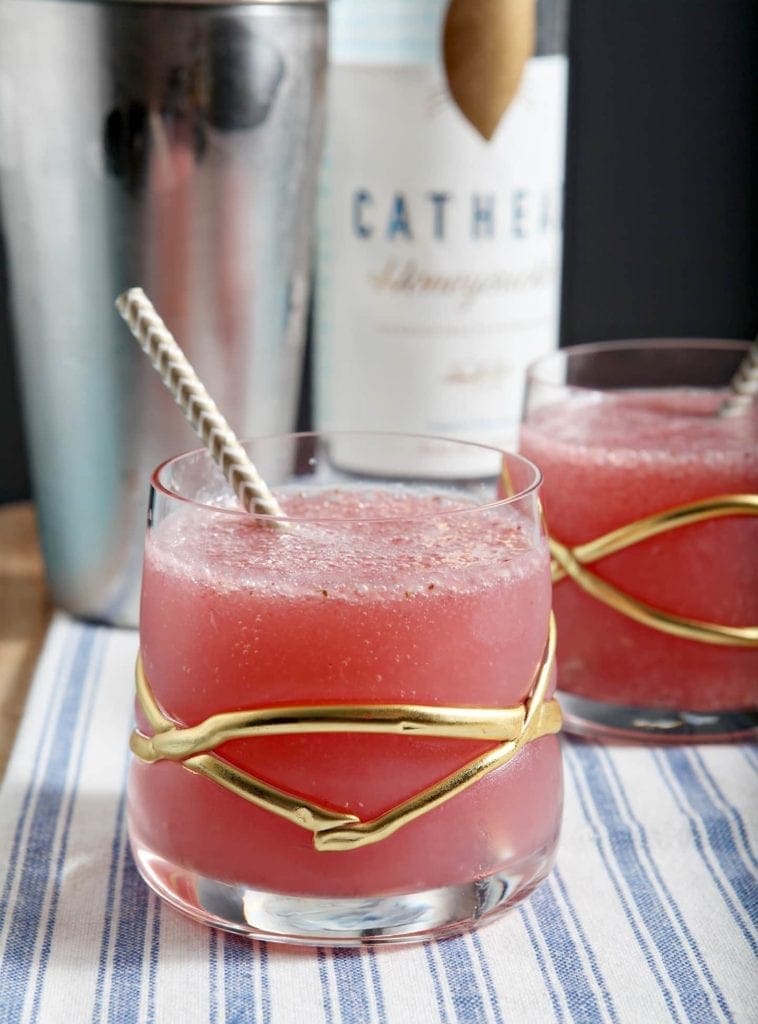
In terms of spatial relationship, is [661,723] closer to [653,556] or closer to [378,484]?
[653,556]

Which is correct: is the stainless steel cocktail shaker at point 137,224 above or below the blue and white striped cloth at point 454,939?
above

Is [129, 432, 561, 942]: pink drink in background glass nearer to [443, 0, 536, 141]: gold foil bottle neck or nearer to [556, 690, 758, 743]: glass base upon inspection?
[556, 690, 758, 743]: glass base

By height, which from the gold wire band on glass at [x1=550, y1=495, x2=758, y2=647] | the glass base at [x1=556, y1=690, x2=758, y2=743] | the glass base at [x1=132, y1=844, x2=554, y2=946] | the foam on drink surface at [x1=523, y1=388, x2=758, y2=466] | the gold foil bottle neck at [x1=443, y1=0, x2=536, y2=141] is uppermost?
the gold foil bottle neck at [x1=443, y1=0, x2=536, y2=141]

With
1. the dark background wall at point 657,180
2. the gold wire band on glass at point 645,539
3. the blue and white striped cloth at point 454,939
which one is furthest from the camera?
the dark background wall at point 657,180

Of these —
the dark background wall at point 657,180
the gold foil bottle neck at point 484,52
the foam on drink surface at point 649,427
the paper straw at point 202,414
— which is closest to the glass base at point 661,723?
the foam on drink surface at point 649,427

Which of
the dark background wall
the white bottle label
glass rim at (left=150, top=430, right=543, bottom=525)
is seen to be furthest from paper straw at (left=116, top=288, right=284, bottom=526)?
the dark background wall

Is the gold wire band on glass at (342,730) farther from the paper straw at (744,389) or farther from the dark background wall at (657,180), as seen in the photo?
the dark background wall at (657,180)

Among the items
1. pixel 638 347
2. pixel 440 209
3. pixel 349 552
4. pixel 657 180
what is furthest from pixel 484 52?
pixel 349 552
